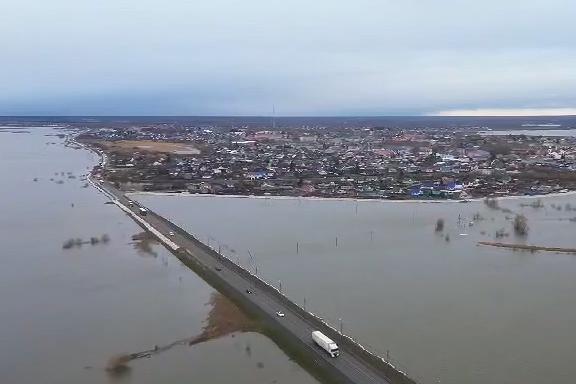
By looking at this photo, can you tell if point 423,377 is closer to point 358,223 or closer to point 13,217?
point 358,223

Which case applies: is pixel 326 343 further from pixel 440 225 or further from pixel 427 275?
pixel 440 225

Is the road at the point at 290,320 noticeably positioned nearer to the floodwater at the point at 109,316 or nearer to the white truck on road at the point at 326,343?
the white truck on road at the point at 326,343

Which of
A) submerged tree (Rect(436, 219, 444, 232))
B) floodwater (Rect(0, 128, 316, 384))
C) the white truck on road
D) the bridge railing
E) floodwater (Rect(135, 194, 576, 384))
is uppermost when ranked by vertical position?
the white truck on road

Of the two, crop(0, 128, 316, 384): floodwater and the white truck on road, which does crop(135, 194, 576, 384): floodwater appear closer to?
the white truck on road

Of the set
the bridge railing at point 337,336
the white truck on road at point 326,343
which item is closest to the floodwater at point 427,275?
the bridge railing at point 337,336

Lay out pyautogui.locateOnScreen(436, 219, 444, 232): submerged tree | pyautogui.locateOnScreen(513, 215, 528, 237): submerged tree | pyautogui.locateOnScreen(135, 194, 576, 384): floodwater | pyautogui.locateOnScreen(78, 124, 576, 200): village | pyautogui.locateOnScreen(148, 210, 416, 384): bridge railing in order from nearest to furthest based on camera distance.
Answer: pyautogui.locateOnScreen(148, 210, 416, 384): bridge railing, pyautogui.locateOnScreen(135, 194, 576, 384): floodwater, pyautogui.locateOnScreen(513, 215, 528, 237): submerged tree, pyautogui.locateOnScreen(436, 219, 444, 232): submerged tree, pyautogui.locateOnScreen(78, 124, 576, 200): village

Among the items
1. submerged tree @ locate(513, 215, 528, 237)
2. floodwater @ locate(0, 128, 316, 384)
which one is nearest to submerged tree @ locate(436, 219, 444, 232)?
submerged tree @ locate(513, 215, 528, 237)

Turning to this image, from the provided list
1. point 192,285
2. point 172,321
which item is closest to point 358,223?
point 192,285

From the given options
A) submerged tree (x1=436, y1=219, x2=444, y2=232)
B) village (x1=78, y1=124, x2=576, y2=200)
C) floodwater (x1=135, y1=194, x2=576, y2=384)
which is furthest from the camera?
village (x1=78, y1=124, x2=576, y2=200)
